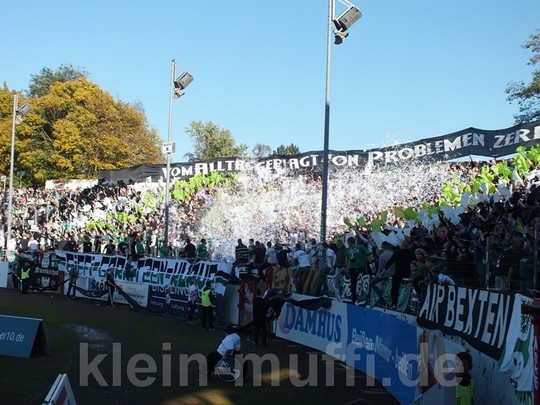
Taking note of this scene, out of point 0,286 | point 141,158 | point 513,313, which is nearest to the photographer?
point 513,313

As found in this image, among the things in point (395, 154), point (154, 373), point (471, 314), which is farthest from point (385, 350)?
point (395, 154)

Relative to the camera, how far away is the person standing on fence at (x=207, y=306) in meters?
24.1

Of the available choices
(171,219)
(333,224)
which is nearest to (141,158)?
(171,219)

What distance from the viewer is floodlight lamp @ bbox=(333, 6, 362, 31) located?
806 inches

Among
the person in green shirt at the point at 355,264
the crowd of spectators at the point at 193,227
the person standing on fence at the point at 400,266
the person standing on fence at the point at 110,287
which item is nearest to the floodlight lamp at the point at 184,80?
the crowd of spectators at the point at 193,227

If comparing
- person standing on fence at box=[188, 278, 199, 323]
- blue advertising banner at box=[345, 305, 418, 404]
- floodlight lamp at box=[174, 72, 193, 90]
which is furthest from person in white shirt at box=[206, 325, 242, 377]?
floodlight lamp at box=[174, 72, 193, 90]

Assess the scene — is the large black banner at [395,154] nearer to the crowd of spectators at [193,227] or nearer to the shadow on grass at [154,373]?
the crowd of spectators at [193,227]

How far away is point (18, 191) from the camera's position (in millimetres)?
61312

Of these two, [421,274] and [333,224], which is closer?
[421,274]

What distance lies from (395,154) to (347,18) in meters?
16.8

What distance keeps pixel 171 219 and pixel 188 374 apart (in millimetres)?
25644

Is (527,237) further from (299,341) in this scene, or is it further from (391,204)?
(391,204)

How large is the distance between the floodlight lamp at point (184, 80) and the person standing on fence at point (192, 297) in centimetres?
825

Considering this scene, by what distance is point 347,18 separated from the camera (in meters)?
20.5
